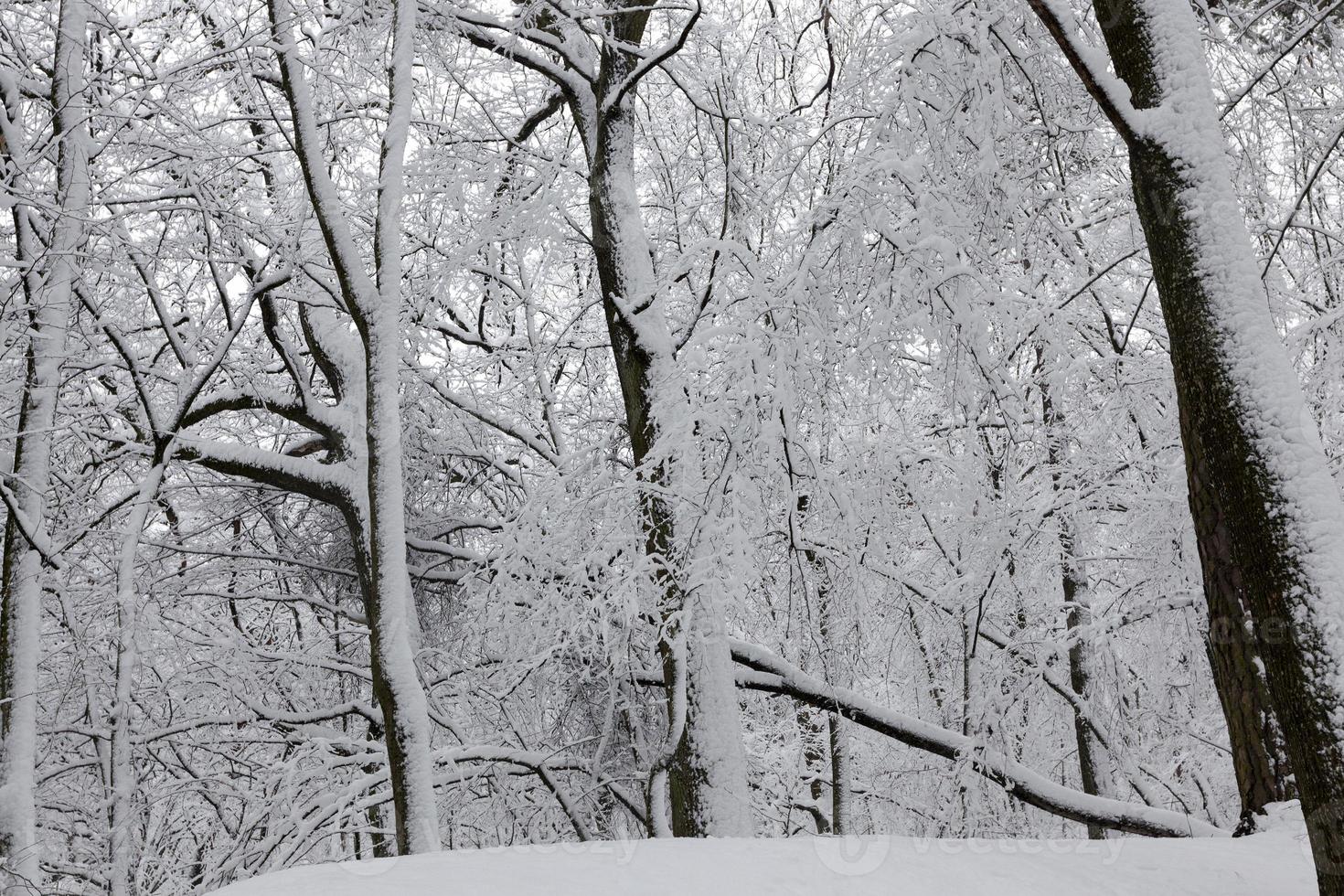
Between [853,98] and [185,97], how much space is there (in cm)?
438

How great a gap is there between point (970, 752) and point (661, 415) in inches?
154

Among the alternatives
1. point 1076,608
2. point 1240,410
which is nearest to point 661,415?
point 1240,410

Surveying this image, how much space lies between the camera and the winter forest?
13.1 ft

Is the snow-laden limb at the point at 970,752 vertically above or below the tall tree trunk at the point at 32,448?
below

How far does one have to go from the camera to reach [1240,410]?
3156mm

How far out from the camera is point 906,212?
13.7 ft

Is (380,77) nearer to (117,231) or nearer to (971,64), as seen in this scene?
(117,231)

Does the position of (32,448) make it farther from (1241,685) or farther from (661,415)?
(1241,685)

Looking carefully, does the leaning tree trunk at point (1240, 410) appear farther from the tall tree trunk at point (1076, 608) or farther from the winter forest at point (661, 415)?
the tall tree trunk at point (1076, 608)

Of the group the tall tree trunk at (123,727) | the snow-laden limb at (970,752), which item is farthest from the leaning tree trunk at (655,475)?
the tall tree trunk at (123,727)

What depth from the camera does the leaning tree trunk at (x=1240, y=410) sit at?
9.71ft

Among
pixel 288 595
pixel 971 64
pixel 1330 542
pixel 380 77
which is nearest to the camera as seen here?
pixel 1330 542

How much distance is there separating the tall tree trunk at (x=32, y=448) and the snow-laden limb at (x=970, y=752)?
3883 millimetres

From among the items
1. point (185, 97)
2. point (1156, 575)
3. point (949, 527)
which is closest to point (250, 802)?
point (185, 97)
